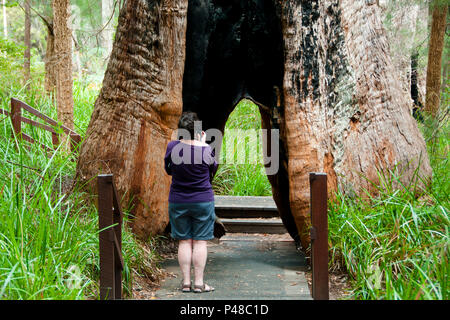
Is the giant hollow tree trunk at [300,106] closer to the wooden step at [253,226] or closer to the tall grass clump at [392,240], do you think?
the tall grass clump at [392,240]

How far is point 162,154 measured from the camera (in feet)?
16.7

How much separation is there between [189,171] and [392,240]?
1.77 m

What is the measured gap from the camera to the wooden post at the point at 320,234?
327 cm

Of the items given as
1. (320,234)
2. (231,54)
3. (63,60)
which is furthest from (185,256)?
(63,60)

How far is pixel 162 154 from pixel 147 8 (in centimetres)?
159

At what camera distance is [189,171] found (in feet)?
13.1

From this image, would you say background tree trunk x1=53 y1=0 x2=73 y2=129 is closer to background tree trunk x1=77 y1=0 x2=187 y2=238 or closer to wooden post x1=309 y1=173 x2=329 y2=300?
background tree trunk x1=77 y1=0 x2=187 y2=238

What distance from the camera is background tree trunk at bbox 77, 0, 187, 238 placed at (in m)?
4.91

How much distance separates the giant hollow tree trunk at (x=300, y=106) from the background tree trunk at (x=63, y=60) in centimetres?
286

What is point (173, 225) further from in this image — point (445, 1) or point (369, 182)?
point (445, 1)

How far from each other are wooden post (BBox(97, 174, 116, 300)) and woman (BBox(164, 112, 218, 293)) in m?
0.91

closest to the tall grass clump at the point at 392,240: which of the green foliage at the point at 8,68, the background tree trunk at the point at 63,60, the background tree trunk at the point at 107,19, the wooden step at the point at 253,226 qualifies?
the wooden step at the point at 253,226

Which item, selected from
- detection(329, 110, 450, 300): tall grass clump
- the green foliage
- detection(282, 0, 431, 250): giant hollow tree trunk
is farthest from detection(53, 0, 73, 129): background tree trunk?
detection(329, 110, 450, 300): tall grass clump
